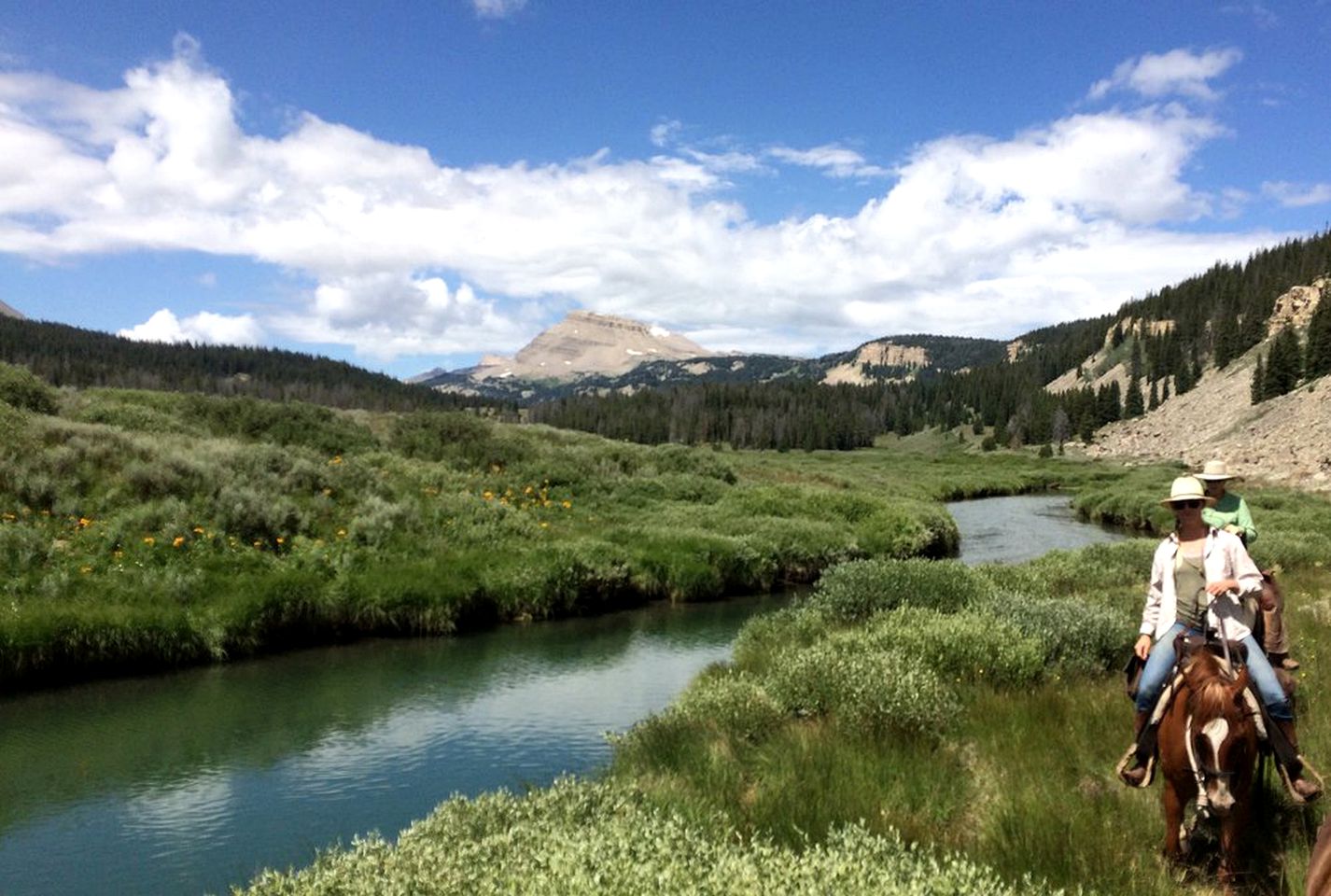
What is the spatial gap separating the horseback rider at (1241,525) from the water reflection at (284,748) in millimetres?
8711

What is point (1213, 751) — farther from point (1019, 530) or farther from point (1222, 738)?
point (1019, 530)

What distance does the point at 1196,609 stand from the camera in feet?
24.3

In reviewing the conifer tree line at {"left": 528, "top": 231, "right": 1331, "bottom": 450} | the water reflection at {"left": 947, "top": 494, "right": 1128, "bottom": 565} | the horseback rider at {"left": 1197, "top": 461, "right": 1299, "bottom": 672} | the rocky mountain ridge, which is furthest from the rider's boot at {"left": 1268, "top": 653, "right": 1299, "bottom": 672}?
the conifer tree line at {"left": 528, "top": 231, "right": 1331, "bottom": 450}

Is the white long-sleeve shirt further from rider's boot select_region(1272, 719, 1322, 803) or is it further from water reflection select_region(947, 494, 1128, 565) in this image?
water reflection select_region(947, 494, 1128, 565)

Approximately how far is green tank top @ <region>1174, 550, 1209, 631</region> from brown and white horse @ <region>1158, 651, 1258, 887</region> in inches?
40.9

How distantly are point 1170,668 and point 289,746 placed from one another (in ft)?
→ 40.5

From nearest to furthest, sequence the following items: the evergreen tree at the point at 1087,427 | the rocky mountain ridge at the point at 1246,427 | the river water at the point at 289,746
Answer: the river water at the point at 289,746 → the rocky mountain ridge at the point at 1246,427 → the evergreen tree at the point at 1087,427

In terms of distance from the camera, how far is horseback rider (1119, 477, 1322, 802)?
6.89 metres

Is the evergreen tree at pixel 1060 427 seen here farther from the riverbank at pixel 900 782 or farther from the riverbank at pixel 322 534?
the riverbank at pixel 900 782

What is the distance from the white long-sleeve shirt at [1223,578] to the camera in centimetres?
712

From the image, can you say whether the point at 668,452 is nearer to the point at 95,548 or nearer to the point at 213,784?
the point at 95,548

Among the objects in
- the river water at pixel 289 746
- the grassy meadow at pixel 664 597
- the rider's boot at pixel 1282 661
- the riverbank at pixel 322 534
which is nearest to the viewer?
the grassy meadow at pixel 664 597

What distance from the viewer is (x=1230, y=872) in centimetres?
616

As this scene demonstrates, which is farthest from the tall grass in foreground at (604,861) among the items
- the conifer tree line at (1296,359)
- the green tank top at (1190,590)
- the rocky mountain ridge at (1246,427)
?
the conifer tree line at (1296,359)
